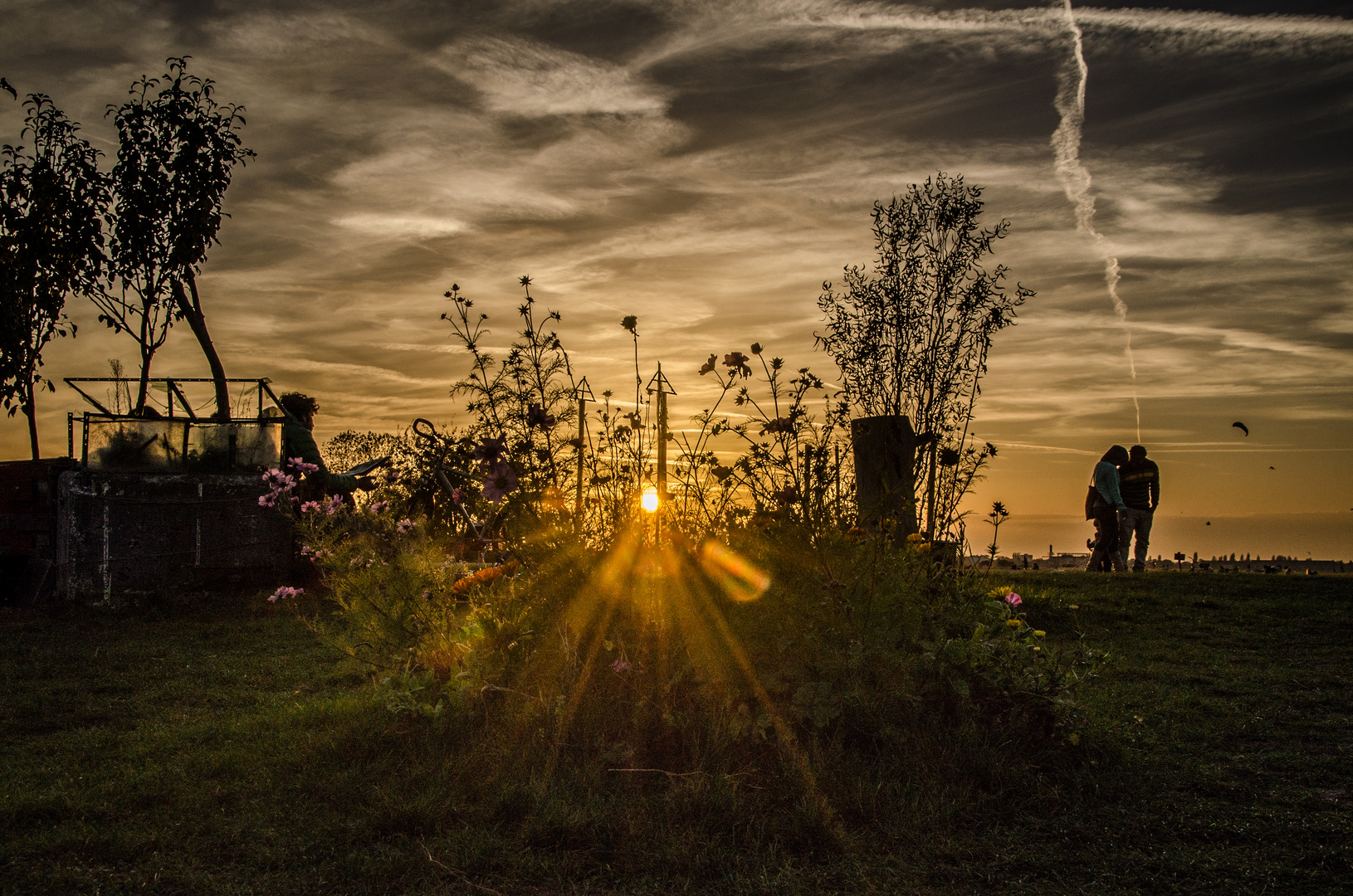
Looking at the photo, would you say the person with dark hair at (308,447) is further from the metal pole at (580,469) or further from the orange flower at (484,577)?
the metal pole at (580,469)

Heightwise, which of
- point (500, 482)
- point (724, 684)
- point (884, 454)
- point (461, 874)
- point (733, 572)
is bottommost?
point (461, 874)

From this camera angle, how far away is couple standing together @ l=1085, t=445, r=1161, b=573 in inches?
480

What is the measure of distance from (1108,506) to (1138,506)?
16.9 inches

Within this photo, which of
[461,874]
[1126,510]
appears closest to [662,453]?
[461,874]

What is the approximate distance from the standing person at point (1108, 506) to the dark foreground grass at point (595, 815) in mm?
7122

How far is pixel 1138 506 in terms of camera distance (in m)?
12.3

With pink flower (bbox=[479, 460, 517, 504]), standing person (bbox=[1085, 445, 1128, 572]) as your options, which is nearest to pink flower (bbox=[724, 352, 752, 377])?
pink flower (bbox=[479, 460, 517, 504])

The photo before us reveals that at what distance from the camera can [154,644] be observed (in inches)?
278

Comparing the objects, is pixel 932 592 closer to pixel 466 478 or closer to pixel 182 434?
pixel 466 478

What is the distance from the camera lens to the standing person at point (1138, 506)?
12211mm

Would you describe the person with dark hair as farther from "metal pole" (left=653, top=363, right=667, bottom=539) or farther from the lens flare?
the lens flare

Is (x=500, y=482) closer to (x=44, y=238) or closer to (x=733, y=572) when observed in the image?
(x=733, y=572)

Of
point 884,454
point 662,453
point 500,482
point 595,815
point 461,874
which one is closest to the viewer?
point 461,874

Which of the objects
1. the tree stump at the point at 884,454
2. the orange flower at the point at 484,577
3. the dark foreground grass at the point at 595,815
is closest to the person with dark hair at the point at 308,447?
the orange flower at the point at 484,577
